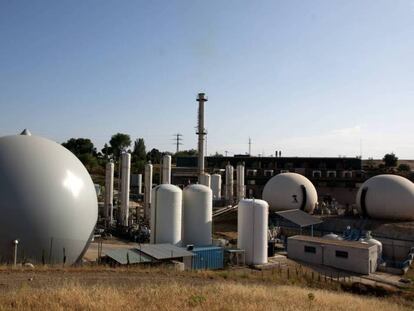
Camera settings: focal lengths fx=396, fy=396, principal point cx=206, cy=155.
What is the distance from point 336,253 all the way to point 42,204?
19.8 m

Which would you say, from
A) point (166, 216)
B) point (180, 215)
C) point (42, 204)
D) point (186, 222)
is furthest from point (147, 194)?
point (42, 204)

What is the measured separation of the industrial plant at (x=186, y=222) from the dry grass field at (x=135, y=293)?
6.07 feet

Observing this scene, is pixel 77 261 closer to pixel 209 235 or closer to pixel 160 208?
pixel 160 208

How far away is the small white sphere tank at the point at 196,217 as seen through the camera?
2656 centimetres

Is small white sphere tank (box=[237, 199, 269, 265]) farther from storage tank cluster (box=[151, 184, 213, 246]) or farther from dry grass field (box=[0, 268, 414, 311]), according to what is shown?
dry grass field (box=[0, 268, 414, 311])

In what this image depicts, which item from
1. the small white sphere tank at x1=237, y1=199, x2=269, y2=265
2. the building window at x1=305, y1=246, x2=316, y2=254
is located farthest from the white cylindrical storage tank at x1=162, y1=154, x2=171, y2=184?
the building window at x1=305, y1=246, x2=316, y2=254

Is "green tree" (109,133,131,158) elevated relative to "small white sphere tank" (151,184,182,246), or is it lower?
elevated

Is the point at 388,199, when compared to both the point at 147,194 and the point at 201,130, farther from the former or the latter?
the point at 147,194

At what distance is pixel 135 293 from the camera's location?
12.2m

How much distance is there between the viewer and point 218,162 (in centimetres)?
8156

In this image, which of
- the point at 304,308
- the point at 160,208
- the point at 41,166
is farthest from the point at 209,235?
the point at 304,308

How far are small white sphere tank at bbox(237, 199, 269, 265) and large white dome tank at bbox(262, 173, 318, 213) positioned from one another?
16633 millimetres

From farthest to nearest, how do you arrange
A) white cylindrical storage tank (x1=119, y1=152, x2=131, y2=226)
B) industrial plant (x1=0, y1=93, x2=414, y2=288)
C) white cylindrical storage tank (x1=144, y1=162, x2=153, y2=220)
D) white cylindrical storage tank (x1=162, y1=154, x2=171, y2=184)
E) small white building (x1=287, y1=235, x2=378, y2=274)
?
white cylindrical storage tank (x1=162, y1=154, x2=171, y2=184) < white cylindrical storage tank (x1=144, y1=162, x2=153, y2=220) < white cylindrical storage tank (x1=119, y1=152, x2=131, y2=226) < small white building (x1=287, y1=235, x2=378, y2=274) < industrial plant (x1=0, y1=93, x2=414, y2=288)

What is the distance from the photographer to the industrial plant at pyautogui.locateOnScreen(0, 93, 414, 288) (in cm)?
1589
